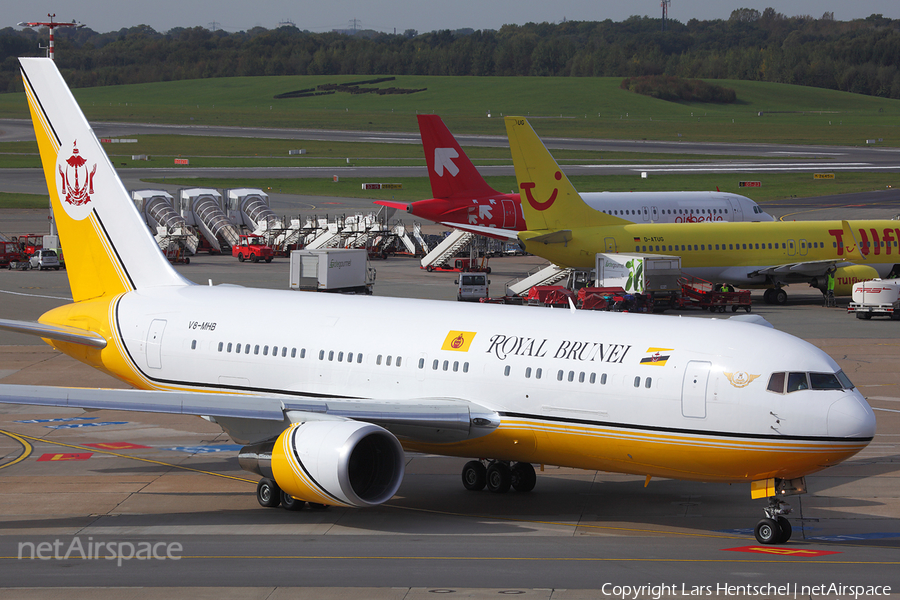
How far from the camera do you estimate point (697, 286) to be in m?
65.6

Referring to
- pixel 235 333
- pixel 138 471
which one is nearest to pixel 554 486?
pixel 235 333

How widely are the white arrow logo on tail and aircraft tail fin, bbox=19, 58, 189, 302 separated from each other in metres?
39.8

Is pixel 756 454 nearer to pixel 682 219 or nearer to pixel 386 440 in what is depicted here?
pixel 386 440

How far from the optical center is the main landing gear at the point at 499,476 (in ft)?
85.5

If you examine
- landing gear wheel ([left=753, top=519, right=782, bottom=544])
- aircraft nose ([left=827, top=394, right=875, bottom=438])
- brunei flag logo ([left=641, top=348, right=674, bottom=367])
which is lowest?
landing gear wheel ([left=753, top=519, right=782, bottom=544])

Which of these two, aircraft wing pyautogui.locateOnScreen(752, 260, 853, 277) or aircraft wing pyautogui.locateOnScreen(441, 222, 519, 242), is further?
aircraft wing pyautogui.locateOnScreen(441, 222, 519, 242)

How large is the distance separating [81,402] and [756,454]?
13.7 m

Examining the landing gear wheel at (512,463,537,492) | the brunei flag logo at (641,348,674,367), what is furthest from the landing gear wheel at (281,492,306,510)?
the brunei flag logo at (641,348,674,367)

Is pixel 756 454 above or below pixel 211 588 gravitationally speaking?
above

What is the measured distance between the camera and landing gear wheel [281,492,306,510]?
24328 millimetres

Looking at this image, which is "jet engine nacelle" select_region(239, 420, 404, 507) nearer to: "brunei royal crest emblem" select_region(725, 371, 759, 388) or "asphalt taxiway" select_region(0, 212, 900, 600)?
"asphalt taxiway" select_region(0, 212, 900, 600)

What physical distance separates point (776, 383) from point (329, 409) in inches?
372

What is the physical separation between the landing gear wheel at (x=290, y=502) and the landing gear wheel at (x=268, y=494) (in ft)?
0.50

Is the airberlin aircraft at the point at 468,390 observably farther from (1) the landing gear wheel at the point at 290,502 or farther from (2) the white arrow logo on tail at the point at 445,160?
(2) the white arrow logo on tail at the point at 445,160
